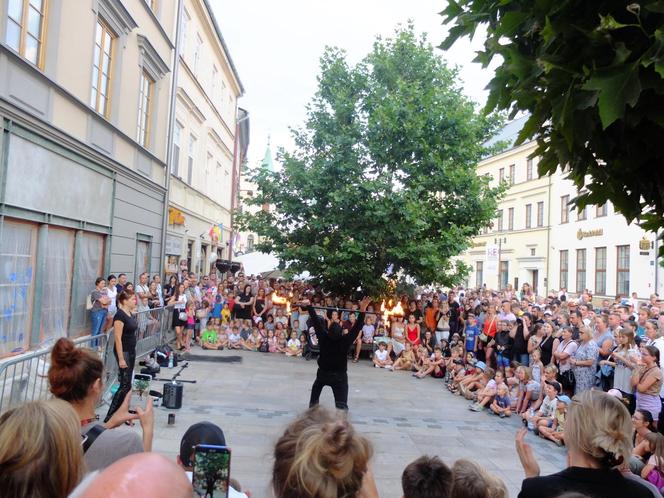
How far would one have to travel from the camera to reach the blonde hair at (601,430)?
2699 mm

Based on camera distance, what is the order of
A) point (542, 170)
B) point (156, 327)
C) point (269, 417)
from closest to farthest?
point (542, 170) → point (269, 417) → point (156, 327)

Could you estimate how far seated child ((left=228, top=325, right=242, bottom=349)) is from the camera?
1595 centimetres

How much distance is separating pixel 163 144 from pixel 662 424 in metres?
15.4

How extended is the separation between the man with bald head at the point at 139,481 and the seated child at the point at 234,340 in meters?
14.9

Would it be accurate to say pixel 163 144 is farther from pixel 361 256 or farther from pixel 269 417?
pixel 269 417

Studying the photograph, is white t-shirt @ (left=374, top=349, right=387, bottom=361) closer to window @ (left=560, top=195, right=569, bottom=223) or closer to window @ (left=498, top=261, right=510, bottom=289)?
window @ (left=560, top=195, right=569, bottom=223)

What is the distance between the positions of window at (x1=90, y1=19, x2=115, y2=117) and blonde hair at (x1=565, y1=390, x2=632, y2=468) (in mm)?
11848

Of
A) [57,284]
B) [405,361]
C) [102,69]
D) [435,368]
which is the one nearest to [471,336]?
[435,368]

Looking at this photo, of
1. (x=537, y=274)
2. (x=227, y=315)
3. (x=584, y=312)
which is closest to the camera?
(x=584, y=312)

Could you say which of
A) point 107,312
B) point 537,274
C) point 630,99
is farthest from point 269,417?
point 537,274

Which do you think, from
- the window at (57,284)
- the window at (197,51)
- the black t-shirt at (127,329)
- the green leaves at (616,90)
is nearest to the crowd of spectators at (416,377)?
the black t-shirt at (127,329)

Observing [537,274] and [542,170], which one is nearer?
[542,170]

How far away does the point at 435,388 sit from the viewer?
1229cm

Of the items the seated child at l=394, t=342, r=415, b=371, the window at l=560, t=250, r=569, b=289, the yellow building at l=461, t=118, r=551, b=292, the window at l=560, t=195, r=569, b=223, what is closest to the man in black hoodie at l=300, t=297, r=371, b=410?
the seated child at l=394, t=342, r=415, b=371
